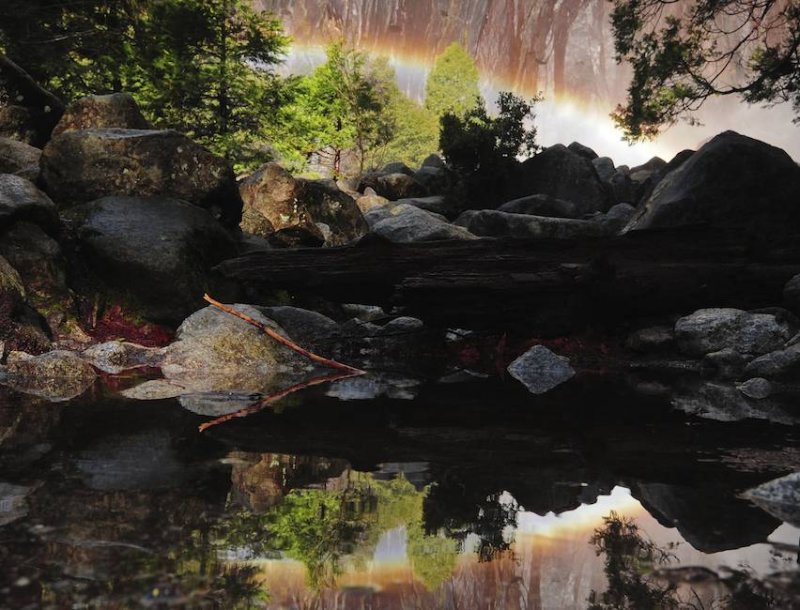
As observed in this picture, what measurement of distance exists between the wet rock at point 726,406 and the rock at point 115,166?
8706mm

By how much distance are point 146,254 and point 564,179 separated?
664 inches

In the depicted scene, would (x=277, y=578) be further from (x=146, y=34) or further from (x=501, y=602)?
(x=146, y=34)

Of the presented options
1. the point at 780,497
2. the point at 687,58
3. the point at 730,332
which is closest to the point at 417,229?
the point at 687,58

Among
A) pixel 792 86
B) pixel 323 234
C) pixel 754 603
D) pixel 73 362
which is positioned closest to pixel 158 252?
pixel 73 362

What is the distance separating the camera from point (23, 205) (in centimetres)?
852

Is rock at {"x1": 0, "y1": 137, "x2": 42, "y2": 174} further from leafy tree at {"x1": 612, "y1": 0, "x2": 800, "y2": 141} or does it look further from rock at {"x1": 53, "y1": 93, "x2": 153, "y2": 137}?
leafy tree at {"x1": 612, "y1": 0, "x2": 800, "y2": 141}

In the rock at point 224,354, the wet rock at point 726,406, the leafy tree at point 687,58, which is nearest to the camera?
the wet rock at point 726,406

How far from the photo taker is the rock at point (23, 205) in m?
8.31

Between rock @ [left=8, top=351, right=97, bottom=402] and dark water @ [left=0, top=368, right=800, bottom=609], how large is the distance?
1.08 m

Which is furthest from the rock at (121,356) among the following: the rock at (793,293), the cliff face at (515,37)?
the cliff face at (515,37)

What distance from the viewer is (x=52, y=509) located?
6.86 ft

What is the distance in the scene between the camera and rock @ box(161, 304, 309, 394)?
6.46 metres

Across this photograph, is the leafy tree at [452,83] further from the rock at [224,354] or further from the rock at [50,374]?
the rock at [50,374]

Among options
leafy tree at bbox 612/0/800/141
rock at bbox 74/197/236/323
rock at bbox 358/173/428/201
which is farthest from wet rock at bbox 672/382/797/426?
rock at bbox 358/173/428/201
